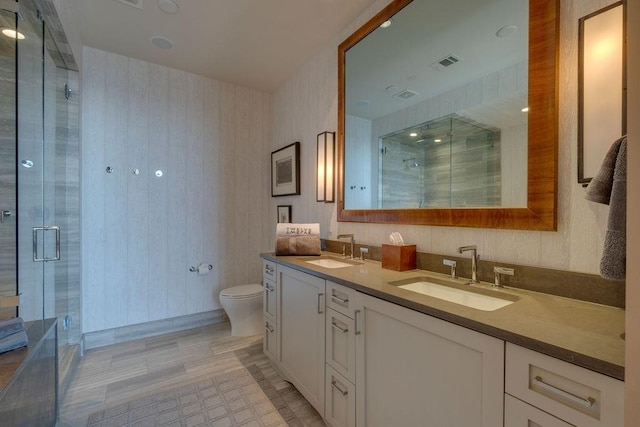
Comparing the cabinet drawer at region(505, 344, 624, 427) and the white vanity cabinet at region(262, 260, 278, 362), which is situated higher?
the cabinet drawer at region(505, 344, 624, 427)

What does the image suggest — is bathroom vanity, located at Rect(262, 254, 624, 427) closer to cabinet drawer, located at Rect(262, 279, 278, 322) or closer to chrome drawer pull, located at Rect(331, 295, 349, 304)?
chrome drawer pull, located at Rect(331, 295, 349, 304)

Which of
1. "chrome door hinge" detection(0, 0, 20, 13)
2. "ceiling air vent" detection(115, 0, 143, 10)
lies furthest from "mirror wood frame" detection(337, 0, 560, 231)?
"chrome door hinge" detection(0, 0, 20, 13)

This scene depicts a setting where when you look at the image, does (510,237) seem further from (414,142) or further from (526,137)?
(414,142)

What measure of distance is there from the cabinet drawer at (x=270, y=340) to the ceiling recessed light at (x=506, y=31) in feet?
7.24

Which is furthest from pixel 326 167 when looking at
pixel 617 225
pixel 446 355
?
pixel 617 225

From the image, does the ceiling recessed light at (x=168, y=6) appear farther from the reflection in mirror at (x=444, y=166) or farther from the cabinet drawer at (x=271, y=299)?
the cabinet drawer at (x=271, y=299)

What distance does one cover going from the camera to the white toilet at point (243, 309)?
8.62 feet

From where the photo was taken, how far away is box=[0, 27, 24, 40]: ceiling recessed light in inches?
65.7

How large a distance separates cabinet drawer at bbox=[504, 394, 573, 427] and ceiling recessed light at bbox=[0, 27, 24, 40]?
303 cm

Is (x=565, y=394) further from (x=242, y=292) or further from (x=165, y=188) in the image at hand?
(x=165, y=188)

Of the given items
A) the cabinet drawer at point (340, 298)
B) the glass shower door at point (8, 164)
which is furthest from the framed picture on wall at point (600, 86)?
the glass shower door at point (8, 164)

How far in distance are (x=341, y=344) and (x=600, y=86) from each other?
152 cm

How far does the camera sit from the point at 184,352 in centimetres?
243

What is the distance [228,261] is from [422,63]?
2.64 meters
